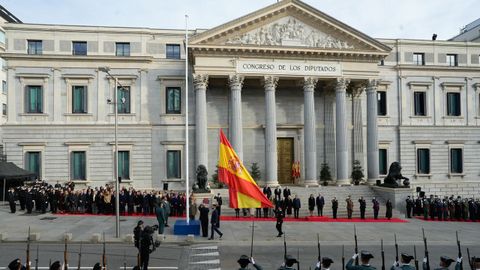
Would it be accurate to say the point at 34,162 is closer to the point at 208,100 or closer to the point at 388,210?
the point at 208,100

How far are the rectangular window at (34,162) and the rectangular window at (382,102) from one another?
35.1 metres

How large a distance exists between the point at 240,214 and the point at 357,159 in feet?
57.6

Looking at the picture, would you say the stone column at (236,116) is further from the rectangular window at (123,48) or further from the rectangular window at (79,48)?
the rectangular window at (79,48)

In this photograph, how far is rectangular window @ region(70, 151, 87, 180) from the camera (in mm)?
40656

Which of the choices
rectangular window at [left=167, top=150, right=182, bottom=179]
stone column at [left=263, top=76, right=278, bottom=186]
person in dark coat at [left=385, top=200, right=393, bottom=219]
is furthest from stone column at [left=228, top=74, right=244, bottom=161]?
person in dark coat at [left=385, top=200, right=393, bottom=219]

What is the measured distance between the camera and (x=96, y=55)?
4134 cm

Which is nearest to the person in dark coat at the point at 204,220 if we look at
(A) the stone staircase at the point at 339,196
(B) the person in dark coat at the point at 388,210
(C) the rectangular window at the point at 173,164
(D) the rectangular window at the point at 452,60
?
(A) the stone staircase at the point at 339,196

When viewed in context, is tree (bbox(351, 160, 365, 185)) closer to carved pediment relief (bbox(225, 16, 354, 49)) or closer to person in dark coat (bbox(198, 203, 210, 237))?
carved pediment relief (bbox(225, 16, 354, 49))

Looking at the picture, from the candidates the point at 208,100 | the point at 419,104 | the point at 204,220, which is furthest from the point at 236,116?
the point at 419,104

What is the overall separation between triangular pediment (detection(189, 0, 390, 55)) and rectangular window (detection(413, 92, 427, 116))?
30.8 ft

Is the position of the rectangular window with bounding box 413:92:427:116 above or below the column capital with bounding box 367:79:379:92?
below

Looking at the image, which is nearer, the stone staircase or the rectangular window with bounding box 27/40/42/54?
the stone staircase

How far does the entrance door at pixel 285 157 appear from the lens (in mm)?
43500

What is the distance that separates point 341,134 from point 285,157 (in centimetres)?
656
